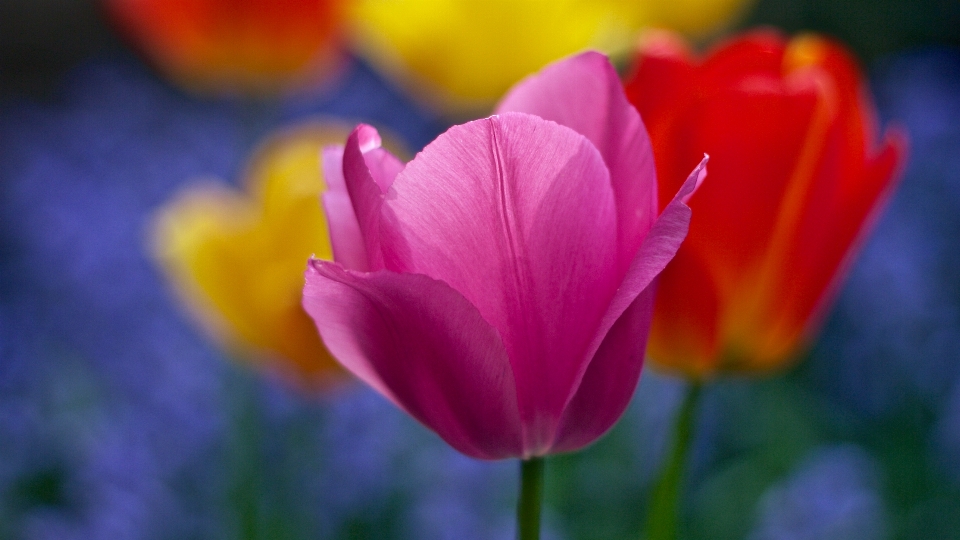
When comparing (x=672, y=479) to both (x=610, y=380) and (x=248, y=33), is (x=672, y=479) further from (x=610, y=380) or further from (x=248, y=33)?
(x=248, y=33)

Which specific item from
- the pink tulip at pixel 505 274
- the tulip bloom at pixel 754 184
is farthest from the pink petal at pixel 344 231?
the tulip bloom at pixel 754 184

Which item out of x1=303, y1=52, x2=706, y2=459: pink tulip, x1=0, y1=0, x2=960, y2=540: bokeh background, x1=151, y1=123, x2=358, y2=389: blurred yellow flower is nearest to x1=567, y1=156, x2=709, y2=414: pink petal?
x1=303, y1=52, x2=706, y2=459: pink tulip

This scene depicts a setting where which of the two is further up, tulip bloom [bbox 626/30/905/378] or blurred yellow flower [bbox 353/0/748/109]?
tulip bloom [bbox 626/30/905/378]

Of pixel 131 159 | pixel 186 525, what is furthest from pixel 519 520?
pixel 131 159

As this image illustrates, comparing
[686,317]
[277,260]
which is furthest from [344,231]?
[277,260]

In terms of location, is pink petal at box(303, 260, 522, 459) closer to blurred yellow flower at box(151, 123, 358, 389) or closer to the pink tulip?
the pink tulip

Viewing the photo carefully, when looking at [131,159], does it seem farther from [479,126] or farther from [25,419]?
[479,126]

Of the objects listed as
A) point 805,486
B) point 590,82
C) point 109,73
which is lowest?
point 109,73
